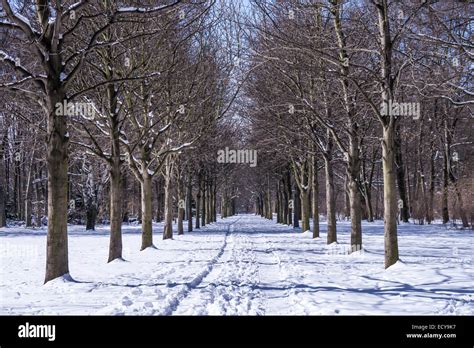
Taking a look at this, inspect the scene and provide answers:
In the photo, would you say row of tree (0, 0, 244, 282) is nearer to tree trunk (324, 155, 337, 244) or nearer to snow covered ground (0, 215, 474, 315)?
snow covered ground (0, 215, 474, 315)

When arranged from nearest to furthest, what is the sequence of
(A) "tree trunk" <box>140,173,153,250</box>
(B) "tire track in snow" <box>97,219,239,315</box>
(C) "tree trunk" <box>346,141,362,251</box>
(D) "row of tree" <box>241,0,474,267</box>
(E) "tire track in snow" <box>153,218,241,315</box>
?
(B) "tire track in snow" <box>97,219,239,315</box>
(E) "tire track in snow" <box>153,218,241,315</box>
(D) "row of tree" <box>241,0,474,267</box>
(C) "tree trunk" <box>346,141,362,251</box>
(A) "tree trunk" <box>140,173,153,250</box>

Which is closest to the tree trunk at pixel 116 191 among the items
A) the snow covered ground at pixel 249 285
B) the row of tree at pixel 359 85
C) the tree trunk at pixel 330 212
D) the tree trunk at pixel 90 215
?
the snow covered ground at pixel 249 285

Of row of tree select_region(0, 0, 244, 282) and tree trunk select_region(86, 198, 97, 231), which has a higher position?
row of tree select_region(0, 0, 244, 282)

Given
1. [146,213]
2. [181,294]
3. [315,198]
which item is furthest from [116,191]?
[315,198]

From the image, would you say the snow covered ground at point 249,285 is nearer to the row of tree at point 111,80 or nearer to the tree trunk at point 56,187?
the tree trunk at point 56,187

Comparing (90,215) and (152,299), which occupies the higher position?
(90,215)

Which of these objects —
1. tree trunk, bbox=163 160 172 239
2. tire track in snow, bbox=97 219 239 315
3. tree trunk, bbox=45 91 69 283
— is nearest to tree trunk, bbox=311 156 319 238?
tree trunk, bbox=163 160 172 239

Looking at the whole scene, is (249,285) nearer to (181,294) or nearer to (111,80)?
(181,294)

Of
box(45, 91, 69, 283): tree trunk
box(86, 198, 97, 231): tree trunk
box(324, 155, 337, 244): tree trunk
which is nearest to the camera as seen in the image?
box(45, 91, 69, 283): tree trunk

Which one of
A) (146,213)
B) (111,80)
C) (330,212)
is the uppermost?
(111,80)

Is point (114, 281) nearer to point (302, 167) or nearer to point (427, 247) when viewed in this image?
point (427, 247)

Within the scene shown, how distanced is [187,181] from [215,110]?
15105 mm

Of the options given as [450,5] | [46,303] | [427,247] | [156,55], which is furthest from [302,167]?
[46,303]

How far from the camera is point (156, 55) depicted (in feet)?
57.7
